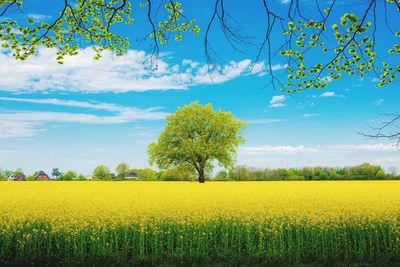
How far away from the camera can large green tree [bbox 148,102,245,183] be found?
165 ft

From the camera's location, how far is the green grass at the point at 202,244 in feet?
37.4

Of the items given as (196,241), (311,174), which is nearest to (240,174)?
(311,174)

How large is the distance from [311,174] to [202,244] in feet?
247

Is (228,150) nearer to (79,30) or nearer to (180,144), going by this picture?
(180,144)

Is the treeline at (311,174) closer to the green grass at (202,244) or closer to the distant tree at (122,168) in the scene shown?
the green grass at (202,244)

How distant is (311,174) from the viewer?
272ft

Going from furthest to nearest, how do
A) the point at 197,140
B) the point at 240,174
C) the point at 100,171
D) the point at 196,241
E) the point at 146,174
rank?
the point at 100,171
the point at 146,174
the point at 240,174
the point at 197,140
the point at 196,241

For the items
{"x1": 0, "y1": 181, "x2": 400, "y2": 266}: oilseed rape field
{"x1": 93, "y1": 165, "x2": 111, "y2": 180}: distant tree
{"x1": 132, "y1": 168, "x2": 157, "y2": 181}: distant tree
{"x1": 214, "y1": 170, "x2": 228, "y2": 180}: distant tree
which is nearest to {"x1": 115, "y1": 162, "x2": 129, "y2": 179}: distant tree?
{"x1": 93, "y1": 165, "x2": 111, "y2": 180}: distant tree

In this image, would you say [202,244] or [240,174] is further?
[240,174]

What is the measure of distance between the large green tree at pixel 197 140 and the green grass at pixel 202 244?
36.8m

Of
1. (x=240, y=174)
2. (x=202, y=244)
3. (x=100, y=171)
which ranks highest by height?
(x=100, y=171)

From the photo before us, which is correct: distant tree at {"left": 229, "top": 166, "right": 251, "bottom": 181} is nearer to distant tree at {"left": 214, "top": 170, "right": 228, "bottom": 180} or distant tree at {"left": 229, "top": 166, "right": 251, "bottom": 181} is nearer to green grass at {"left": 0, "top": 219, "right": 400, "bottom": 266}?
distant tree at {"left": 214, "top": 170, "right": 228, "bottom": 180}

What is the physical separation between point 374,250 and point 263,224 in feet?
12.0

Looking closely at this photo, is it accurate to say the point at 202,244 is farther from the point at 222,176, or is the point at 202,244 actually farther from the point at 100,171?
the point at 100,171
